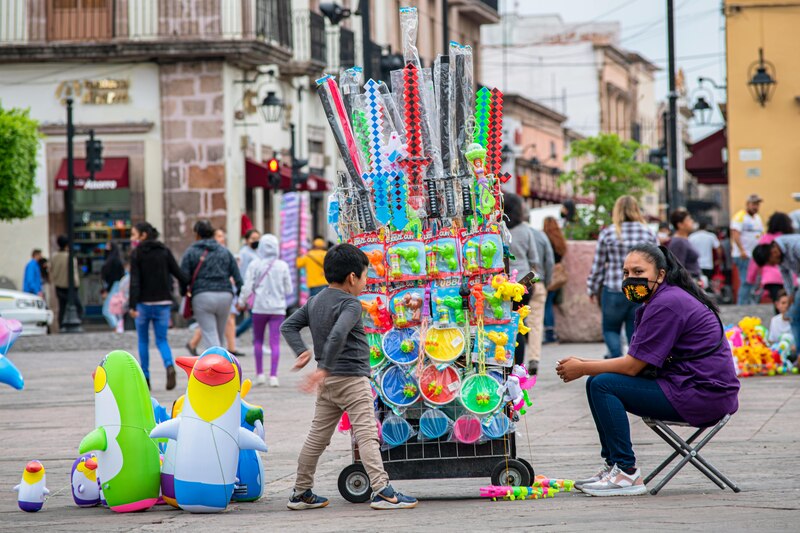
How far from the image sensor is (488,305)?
8.02m

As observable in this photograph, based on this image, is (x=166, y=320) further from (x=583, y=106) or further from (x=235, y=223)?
(x=583, y=106)

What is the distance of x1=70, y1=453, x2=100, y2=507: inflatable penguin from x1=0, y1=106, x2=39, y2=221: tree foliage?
19.1 metres

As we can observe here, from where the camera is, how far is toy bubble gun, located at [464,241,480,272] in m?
8.00

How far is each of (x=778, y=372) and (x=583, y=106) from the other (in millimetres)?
64604

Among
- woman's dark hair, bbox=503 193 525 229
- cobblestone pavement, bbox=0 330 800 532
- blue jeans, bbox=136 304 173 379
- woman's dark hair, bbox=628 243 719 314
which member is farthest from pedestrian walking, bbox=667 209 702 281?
woman's dark hair, bbox=628 243 719 314

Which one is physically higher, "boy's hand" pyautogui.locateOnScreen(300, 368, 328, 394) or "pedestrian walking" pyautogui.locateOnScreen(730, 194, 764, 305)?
"pedestrian walking" pyautogui.locateOnScreen(730, 194, 764, 305)

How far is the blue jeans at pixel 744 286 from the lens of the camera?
73.1 ft

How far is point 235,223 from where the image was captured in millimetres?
30484

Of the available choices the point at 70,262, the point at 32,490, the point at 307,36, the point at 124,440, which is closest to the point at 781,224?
the point at 124,440

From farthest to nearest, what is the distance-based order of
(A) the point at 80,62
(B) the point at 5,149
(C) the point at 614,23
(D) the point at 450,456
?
1. (C) the point at 614,23
2. (A) the point at 80,62
3. (B) the point at 5,149
4. (D) the point at 450,456

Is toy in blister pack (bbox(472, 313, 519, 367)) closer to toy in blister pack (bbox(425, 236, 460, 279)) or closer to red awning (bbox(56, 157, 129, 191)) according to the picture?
toy in blister pack (bbox(425, 236, 460, 279))

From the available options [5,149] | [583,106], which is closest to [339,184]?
[5,149]

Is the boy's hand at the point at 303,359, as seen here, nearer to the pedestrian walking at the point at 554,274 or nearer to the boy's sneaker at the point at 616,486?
the boy's sneaker at the point at 616,486

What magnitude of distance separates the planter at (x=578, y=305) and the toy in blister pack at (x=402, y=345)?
11909 millimetres
